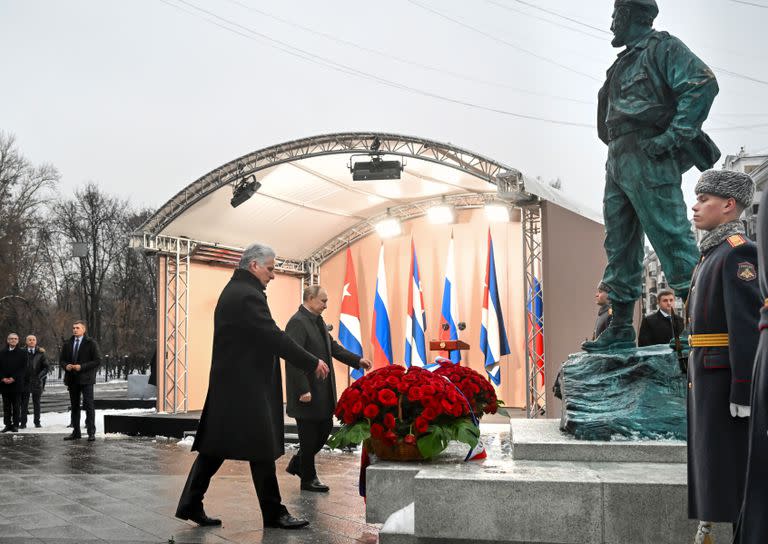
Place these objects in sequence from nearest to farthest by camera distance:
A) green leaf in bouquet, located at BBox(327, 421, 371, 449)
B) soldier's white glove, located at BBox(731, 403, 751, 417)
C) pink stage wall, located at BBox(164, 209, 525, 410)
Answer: soldier's white glove, located at BBox(731, 403, 751, 417) → green leaf in bouquet, located at BBox(327, 421, 371, 449) → pink stage wall, located at BBox(164, 209, 525, 410)

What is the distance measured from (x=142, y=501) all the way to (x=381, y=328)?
10.1m

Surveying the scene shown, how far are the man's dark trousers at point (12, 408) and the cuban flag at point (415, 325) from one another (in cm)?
682

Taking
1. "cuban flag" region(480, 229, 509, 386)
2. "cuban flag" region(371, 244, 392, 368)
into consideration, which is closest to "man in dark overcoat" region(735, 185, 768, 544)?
"cuban flag" region(480, 229, 509, 386)

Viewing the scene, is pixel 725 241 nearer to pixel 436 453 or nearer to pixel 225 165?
pixel 436 453

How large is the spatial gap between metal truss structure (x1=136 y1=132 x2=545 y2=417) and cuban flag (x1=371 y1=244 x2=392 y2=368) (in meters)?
1.49

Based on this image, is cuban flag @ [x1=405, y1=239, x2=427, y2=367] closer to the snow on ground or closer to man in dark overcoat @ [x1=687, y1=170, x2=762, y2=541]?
the snow on ground

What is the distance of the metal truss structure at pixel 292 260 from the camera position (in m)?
11.5

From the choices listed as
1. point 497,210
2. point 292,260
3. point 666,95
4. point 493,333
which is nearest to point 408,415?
point 666,95

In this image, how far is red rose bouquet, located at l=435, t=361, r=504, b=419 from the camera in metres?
5.19

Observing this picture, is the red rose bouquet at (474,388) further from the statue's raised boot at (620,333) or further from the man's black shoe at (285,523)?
the man's black shoe at (285,523)

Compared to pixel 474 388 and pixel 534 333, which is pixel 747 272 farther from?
pixel 534 333

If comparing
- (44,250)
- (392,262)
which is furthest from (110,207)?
(392,262)

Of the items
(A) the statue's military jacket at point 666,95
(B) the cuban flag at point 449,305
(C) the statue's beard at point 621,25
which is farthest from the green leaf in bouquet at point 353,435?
(B) the cuban flag at point 449,305

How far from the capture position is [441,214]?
588 inches
